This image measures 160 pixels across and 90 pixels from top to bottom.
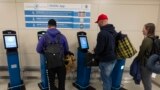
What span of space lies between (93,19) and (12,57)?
6.18 ft

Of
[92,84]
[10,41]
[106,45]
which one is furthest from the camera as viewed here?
[92,84]

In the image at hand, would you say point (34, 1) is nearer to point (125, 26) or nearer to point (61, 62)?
point (61, 62)

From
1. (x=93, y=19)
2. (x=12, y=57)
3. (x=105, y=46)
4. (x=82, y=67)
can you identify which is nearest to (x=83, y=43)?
(x=82, y=67)

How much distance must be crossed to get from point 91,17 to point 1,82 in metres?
2.45

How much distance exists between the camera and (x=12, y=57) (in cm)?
376

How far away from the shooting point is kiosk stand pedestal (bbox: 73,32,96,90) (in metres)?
3.97

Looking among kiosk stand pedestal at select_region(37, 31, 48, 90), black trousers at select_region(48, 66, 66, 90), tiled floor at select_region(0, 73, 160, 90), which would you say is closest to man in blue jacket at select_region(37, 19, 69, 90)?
black trousers at select_region(48, 66, 66, 90)

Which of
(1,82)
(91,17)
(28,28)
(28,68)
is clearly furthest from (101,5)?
(1,82)

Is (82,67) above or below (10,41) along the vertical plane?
below

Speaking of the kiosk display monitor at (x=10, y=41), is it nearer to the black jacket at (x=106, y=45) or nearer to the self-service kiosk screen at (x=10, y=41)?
the self-service kiosk screen at (x=10, y=41)

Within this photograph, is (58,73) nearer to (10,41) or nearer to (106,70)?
(106,70)

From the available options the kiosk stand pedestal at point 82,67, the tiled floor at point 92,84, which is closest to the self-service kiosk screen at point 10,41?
the tiled floor at point 92,84

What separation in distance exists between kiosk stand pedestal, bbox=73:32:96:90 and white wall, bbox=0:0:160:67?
1.47ft

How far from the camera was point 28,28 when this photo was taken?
14.2 feet
